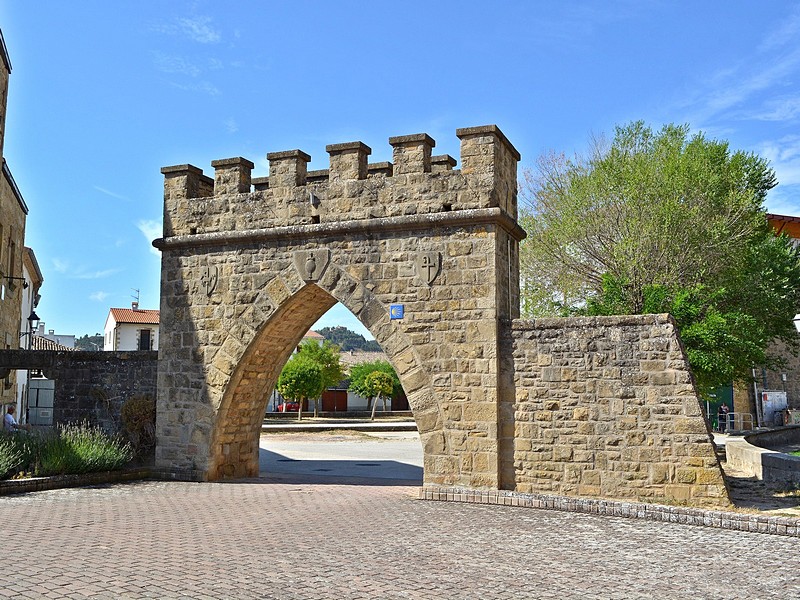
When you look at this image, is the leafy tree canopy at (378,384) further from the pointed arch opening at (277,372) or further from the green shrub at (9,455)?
the green shrub at (9,455)

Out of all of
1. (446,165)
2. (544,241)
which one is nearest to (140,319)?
(544,241)

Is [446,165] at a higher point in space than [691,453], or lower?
higher

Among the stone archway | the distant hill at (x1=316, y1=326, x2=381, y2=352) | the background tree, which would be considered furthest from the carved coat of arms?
the distant hill at (x1=316, y1=326, x2=381, y2=352)

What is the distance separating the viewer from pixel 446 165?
10.5 meters

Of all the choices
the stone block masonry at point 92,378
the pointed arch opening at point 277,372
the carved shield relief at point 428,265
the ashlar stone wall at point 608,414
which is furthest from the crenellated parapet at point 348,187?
the stone block masonry at point 92,378

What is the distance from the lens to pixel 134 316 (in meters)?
50.9

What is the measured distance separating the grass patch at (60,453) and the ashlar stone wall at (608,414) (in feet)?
19.6

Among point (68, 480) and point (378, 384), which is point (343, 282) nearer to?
point (68, 480)

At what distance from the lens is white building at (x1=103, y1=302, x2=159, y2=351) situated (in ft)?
164

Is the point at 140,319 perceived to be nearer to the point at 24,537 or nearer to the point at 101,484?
the point at 101,484

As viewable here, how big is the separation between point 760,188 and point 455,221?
1577cm

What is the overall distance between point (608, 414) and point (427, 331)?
2.58 meters

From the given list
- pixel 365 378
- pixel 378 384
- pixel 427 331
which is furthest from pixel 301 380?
pixel 427 331

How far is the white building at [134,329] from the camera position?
49969 mm
